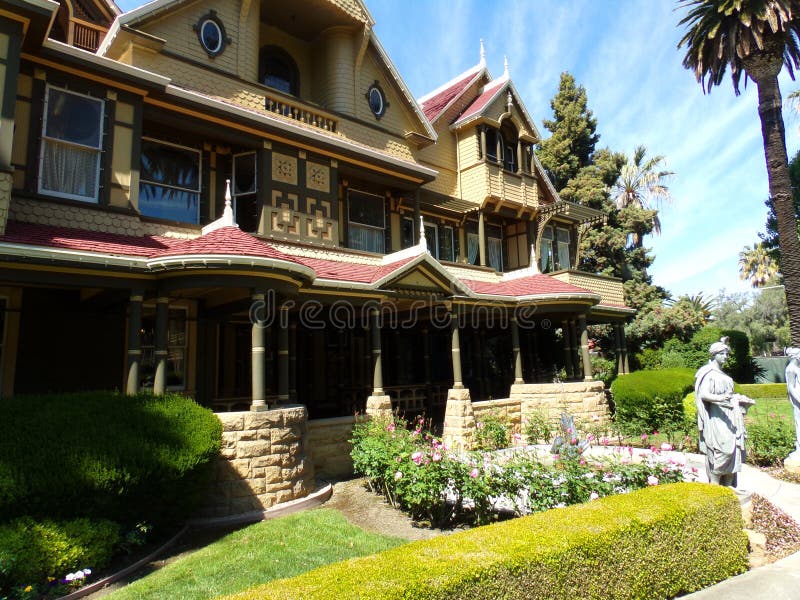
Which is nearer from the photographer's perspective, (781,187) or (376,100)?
(376,100)

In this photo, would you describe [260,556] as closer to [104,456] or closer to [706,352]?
[104,456]

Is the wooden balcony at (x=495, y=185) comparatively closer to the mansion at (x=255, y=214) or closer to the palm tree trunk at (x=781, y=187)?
the mansion at (x=255, y=214)

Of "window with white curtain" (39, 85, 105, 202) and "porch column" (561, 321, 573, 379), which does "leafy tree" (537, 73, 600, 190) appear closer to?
"porch column" (561, 321, 573, 379)

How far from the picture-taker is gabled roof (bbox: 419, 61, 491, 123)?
19797 mm

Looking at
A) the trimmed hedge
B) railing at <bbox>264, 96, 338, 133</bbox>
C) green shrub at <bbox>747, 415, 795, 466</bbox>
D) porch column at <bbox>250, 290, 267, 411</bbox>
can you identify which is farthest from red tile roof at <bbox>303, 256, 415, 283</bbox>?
green shrub at <bbox>747, 415, 795, 466</bbox>

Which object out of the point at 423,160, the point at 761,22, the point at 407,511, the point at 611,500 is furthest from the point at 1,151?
the point at 761,22

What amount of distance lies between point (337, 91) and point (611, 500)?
1359cm

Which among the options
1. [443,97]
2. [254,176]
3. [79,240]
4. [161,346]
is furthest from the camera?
[443,97]

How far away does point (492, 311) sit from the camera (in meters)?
16.9

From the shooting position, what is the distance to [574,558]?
4672 millimetres

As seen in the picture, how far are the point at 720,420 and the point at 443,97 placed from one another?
17856 millimetres

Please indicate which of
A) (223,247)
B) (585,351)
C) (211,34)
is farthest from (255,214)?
(585,351)

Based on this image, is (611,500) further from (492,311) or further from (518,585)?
(492,311)

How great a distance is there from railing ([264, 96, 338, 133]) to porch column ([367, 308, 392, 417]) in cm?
574
